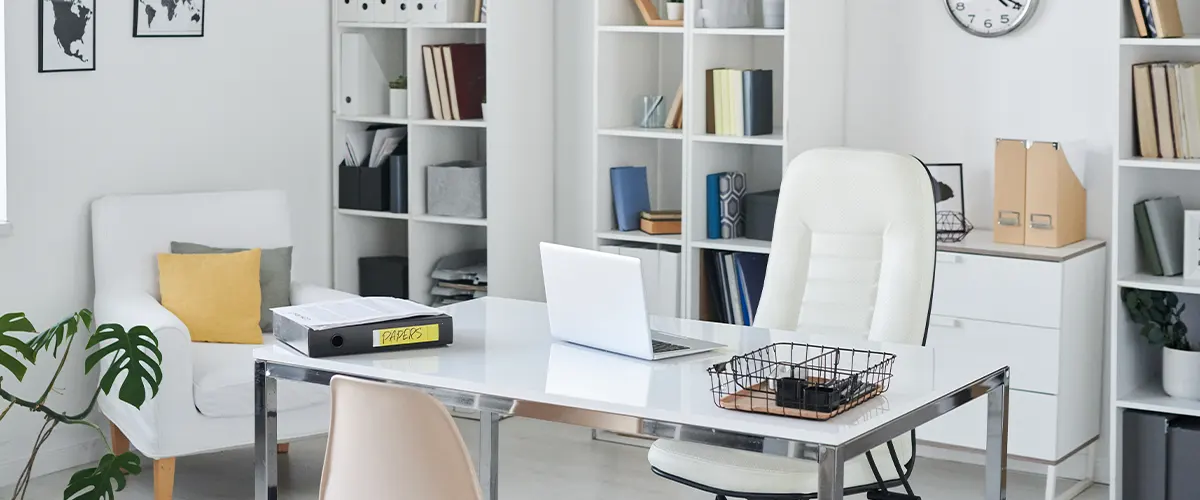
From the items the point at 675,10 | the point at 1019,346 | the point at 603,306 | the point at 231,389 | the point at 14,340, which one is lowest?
the point at 231,389

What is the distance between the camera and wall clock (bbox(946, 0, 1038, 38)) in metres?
4.54

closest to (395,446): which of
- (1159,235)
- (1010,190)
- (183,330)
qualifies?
(183,330)

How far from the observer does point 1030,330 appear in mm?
4227

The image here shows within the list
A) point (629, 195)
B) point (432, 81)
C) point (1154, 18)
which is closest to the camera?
point (1154, 18)

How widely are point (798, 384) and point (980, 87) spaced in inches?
99.9

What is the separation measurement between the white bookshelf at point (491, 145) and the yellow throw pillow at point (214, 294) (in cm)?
91

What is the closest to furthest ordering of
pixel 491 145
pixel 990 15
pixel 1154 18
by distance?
pixel 1154 18 → pixel 990 15 → pixel 491 145

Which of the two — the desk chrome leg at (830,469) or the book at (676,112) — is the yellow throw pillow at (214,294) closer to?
the book at (676,112)

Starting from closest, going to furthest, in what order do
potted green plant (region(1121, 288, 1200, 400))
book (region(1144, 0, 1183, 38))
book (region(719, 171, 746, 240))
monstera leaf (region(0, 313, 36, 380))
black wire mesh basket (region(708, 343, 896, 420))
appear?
1. black wire mesh basket (region(708, 343, 896, 420))
2. monstera leaf (region(0, 313, 36, 380))
3. book (region(1144, 0, 1183, 38))
4. potted green plant (region(1121, 288, 1200, 400))
5. book (region(719, 171, 746, 240))

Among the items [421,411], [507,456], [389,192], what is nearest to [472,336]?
[421,411]

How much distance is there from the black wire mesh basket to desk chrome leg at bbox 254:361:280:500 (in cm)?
92

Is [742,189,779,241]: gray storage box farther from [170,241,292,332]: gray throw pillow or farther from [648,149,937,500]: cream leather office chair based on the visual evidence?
[170,241,292,332]: gray throw pillow

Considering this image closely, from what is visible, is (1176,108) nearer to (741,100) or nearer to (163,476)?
(741,100)

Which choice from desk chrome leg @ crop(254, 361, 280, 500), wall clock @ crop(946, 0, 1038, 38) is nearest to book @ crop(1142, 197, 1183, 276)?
wall clock @ crop(946, 0, 1038, 38)
